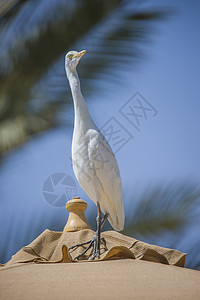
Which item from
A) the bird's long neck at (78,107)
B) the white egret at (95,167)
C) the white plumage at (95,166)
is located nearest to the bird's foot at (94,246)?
the white egret at (95,167)

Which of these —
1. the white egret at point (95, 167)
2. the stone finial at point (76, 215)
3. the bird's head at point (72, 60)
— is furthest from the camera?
the bird's head at point (72, 60)

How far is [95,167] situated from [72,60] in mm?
890

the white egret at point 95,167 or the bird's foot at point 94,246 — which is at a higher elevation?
the white egret at point 95,167

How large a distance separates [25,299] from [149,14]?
2180 millimetres

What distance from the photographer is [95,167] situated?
2703 millimetres

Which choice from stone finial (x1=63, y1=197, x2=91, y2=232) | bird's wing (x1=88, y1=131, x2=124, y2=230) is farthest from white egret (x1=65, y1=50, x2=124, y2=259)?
stone finial (x1=63, y1=197, x2=91, y2=232)

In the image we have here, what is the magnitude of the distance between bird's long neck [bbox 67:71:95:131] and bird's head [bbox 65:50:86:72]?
0.05 metres

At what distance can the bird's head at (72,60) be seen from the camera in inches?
114

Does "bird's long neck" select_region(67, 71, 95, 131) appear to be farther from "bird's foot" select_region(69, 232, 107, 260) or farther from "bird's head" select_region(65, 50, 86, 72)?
"bird's foot" select_region(69, 232, 107, 260)

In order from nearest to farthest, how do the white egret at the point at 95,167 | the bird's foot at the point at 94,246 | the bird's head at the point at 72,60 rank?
the bird's foot at the point at 94,246 < the white egret at the point at 95,167 < the bird's head at the point at 72,60

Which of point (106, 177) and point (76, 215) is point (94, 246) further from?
point (106, 177)

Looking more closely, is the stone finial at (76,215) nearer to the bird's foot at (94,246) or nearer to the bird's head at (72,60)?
the bird's foot at (94,246)

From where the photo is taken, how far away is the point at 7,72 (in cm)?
261

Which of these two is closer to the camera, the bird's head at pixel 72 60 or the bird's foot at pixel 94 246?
the bird's foot at pixel 94 246
